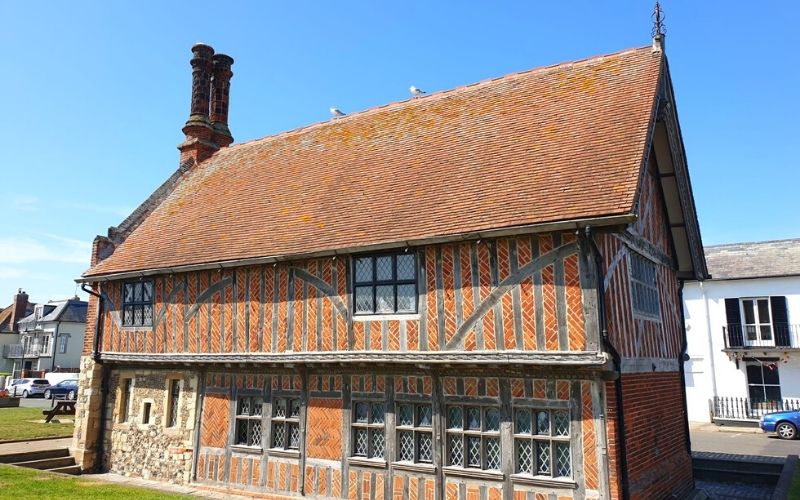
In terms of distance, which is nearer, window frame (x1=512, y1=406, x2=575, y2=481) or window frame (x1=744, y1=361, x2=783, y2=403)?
window frame (x1=512, y1=406, x2=575, y2=481)

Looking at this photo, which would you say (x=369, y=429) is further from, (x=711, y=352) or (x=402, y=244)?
(x=711, y=352)

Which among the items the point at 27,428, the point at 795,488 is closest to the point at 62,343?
the point at 27,428

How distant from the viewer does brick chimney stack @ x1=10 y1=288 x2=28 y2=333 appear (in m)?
57.8

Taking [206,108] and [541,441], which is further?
[206,108]

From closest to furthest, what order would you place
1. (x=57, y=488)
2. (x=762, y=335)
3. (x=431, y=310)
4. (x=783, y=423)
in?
(x=431, y=310) → (x=57, y=488) → (x=783, y=423) → (x=762, y=335)

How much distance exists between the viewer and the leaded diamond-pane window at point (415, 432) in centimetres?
948

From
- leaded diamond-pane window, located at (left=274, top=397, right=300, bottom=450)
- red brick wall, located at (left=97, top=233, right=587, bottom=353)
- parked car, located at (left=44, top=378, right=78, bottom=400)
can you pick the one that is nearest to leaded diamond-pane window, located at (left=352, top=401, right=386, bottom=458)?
red brick wall, located at (left=97, top=233, right=587, bottom=353)

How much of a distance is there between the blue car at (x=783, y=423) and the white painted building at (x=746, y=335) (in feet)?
10.5

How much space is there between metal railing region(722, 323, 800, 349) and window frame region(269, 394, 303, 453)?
20451mm

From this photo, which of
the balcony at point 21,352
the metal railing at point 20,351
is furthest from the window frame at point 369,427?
the metal railing at point 20,351

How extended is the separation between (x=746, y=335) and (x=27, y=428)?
2686 cm

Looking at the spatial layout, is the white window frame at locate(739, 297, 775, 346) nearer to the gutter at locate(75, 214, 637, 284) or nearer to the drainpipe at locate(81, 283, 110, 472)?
the gutter at locate(75, 214, 637, 284)

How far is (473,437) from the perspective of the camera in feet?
29.9

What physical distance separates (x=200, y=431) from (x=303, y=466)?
9.42 feet
